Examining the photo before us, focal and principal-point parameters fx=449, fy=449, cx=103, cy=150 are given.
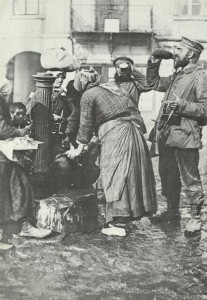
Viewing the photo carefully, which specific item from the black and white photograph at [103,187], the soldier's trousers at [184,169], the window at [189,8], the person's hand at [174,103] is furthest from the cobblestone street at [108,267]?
the window at [189,8]

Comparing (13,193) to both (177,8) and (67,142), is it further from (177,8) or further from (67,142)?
(177,8)

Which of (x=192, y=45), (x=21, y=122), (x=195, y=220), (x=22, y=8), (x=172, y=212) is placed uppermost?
(x=22, y=8)

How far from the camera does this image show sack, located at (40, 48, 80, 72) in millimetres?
4173

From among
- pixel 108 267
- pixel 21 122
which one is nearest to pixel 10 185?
pixel 21 122

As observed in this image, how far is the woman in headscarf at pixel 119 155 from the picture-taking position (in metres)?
3.52

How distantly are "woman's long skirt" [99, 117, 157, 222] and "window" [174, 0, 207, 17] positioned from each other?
4082 mm

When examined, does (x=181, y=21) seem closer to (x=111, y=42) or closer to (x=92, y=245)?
(x=111, y=42)

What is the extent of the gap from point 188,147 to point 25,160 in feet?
4.50

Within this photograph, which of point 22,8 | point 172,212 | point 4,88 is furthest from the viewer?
point 22,8

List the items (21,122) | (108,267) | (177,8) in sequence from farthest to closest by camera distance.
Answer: (177,8) → (21,122) → (108,267)

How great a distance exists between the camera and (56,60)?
14.2ft

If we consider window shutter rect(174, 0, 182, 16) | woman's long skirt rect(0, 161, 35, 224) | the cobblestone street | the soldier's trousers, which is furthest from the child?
window shutter rect(174, 0, 182, 16)

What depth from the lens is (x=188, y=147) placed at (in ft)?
12.0

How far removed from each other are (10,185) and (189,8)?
17.8 feet
